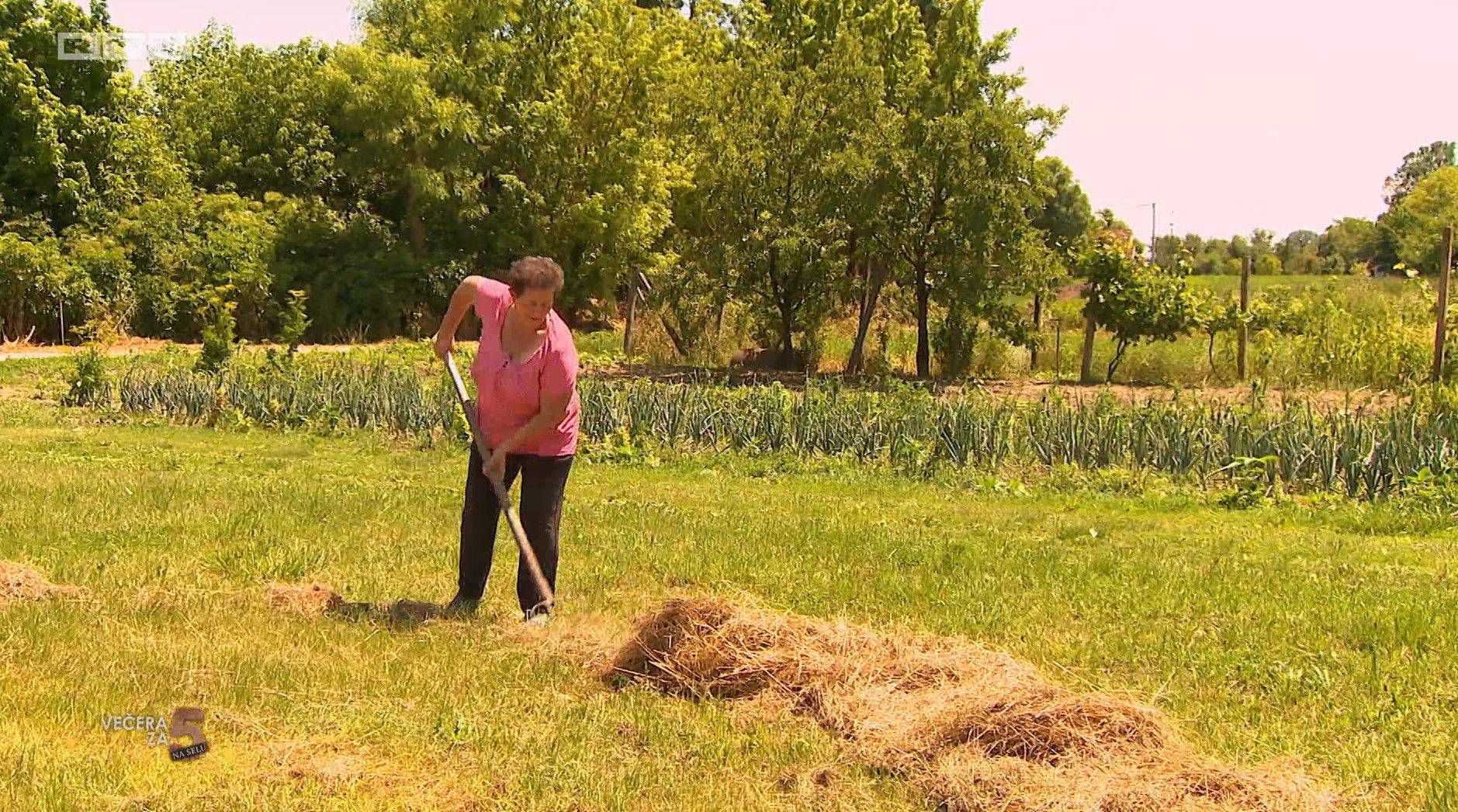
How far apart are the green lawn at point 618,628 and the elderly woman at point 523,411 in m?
0.30

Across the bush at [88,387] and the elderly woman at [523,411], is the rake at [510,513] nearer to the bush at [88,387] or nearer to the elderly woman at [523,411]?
the elderly woman at [523,411]

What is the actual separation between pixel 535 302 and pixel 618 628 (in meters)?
1.58

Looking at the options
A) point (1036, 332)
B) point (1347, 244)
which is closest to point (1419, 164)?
point (1347, 244)

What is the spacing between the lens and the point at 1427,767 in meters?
4.05

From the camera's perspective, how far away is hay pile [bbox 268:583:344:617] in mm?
5543

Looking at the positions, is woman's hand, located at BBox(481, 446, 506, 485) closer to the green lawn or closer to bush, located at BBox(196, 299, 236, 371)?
the green lawn

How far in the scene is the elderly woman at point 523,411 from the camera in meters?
5.11

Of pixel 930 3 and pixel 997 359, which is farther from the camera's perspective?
pixel 930 3

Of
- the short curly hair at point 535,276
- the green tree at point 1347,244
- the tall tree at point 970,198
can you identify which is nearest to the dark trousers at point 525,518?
the short curly hair at point 535,276

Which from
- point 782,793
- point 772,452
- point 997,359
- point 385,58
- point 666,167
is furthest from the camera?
point 666,167

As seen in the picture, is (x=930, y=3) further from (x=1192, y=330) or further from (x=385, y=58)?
(x=1192, y=330)

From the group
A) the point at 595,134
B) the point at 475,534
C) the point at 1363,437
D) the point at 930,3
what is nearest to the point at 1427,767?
the point at 475,534

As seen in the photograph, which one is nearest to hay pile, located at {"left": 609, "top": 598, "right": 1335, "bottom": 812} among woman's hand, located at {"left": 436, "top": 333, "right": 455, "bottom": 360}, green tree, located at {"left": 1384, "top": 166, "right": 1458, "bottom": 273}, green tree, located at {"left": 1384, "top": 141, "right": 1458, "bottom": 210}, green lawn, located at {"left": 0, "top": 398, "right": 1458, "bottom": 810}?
green lawn, located at {"left": 0, "top": 398, "right": 1458, "bottom": 810}

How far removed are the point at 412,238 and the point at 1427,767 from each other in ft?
94.9
